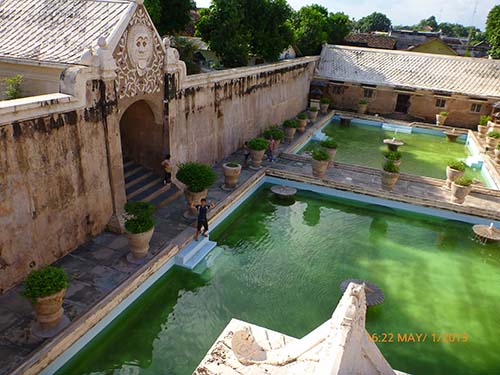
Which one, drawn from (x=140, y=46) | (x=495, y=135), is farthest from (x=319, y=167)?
(x=495, y=135)

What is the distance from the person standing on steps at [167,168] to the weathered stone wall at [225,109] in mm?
401

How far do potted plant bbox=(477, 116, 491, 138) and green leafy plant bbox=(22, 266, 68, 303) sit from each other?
949 inches

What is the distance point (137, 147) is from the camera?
1299cm

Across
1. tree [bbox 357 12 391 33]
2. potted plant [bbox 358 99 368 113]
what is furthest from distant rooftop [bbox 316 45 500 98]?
tree [bbox 357 12 391 33]

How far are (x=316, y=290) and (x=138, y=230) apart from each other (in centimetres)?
447

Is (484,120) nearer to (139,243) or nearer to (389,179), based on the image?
(389,179)

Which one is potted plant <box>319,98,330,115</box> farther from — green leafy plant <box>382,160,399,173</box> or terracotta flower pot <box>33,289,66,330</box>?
terracotta flower pot <box>33,289,66,330</box>

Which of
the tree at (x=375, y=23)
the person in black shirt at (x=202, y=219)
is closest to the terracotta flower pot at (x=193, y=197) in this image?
the person in black shirt at (x=202, y=219)

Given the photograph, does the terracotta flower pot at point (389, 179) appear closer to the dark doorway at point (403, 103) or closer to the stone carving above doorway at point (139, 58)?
the stone carving above doorway at point (139, 58)

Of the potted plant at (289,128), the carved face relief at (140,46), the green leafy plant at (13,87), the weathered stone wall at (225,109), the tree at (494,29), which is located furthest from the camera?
the tree at (494,29)

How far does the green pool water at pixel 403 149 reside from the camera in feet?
60.9

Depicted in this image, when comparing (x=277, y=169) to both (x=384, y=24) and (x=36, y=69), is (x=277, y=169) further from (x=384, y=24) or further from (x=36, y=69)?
(x=384, y=24)

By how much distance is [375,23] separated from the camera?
114 meters

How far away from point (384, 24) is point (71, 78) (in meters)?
124
